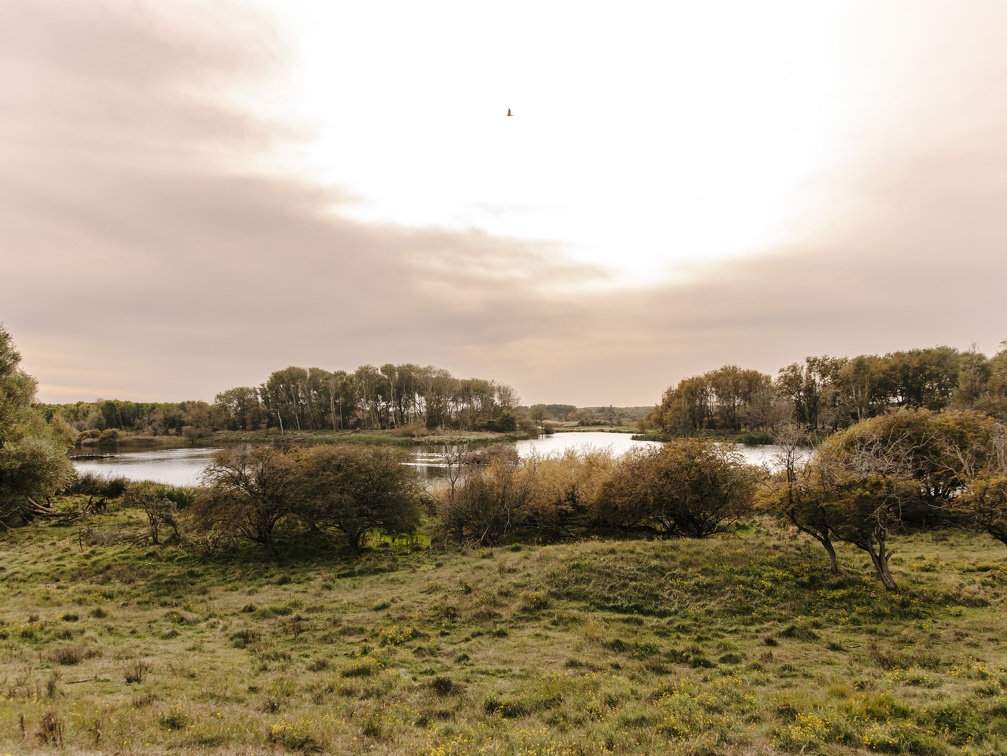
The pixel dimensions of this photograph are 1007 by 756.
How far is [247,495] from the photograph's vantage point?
1061 inches

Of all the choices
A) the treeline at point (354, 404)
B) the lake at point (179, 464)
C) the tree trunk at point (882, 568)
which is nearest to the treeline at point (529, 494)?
the tree trunk at point (882, 568)

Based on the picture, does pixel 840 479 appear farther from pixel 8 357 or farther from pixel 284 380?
pixel 284 380

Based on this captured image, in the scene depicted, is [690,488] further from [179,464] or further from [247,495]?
[179,464]

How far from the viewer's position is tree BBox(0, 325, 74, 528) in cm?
3284

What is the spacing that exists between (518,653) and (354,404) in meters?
124

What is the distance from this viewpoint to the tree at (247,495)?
2661 centimetres

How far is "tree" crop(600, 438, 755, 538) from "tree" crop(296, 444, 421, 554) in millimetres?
14215

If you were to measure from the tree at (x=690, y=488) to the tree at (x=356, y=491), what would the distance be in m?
14.2

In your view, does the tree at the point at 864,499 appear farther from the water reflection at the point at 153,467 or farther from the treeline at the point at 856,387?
the water reflection at the point at 153,467

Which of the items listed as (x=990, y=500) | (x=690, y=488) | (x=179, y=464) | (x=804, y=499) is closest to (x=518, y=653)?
(x=804, y=499)

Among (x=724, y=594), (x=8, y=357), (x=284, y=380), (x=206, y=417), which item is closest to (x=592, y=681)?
(x=724, y=594)

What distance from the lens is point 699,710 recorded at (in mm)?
9883

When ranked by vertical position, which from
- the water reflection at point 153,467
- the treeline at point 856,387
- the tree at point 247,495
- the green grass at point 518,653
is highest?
the treeline at point 856,387

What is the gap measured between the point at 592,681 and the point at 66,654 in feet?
46.4
